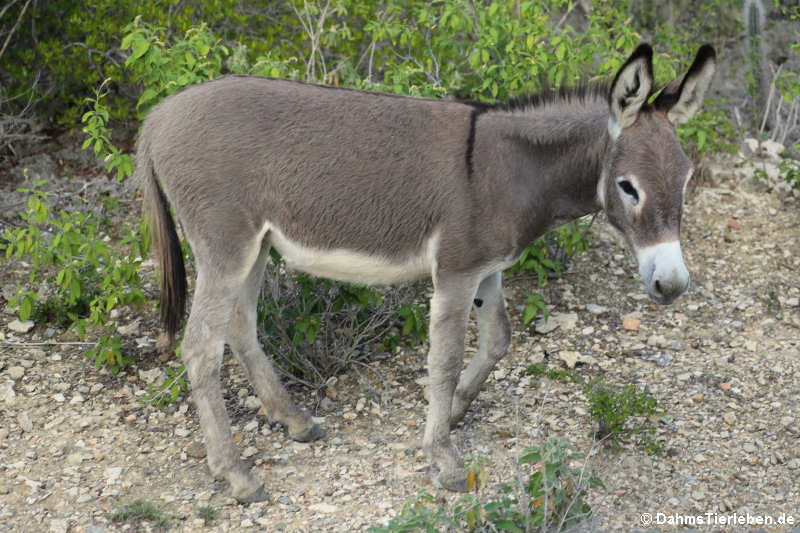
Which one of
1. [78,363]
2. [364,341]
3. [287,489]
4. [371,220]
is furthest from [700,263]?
[78,363]

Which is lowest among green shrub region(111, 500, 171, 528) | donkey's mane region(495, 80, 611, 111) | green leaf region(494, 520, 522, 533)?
green shrub region(111, 500, 171, 528)

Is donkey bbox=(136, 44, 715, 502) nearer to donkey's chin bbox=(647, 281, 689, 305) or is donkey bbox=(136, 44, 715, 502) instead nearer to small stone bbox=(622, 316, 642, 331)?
donkey's chin bbox=(647, 281, 689, 305)

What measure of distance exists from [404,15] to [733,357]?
10.7ft

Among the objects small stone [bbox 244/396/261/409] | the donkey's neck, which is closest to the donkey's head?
the donkey's neck

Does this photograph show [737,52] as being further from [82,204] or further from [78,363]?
[78,363]

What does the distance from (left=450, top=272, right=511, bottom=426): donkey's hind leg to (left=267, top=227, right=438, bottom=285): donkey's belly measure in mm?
410

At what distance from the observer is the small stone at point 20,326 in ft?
16.0

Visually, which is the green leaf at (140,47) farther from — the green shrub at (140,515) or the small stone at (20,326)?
the green shrub at (140,515)

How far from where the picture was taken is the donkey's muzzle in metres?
Answer: 3.20

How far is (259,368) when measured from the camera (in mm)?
4117

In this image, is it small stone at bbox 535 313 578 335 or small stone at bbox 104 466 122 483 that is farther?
small stone at bbox 535 313 578 335

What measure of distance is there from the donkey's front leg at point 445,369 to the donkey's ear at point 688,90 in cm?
109

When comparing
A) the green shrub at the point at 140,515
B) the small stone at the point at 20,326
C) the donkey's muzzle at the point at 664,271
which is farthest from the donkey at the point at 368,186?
the small stone at the point at 20,326

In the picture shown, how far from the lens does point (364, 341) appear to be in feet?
15.9
